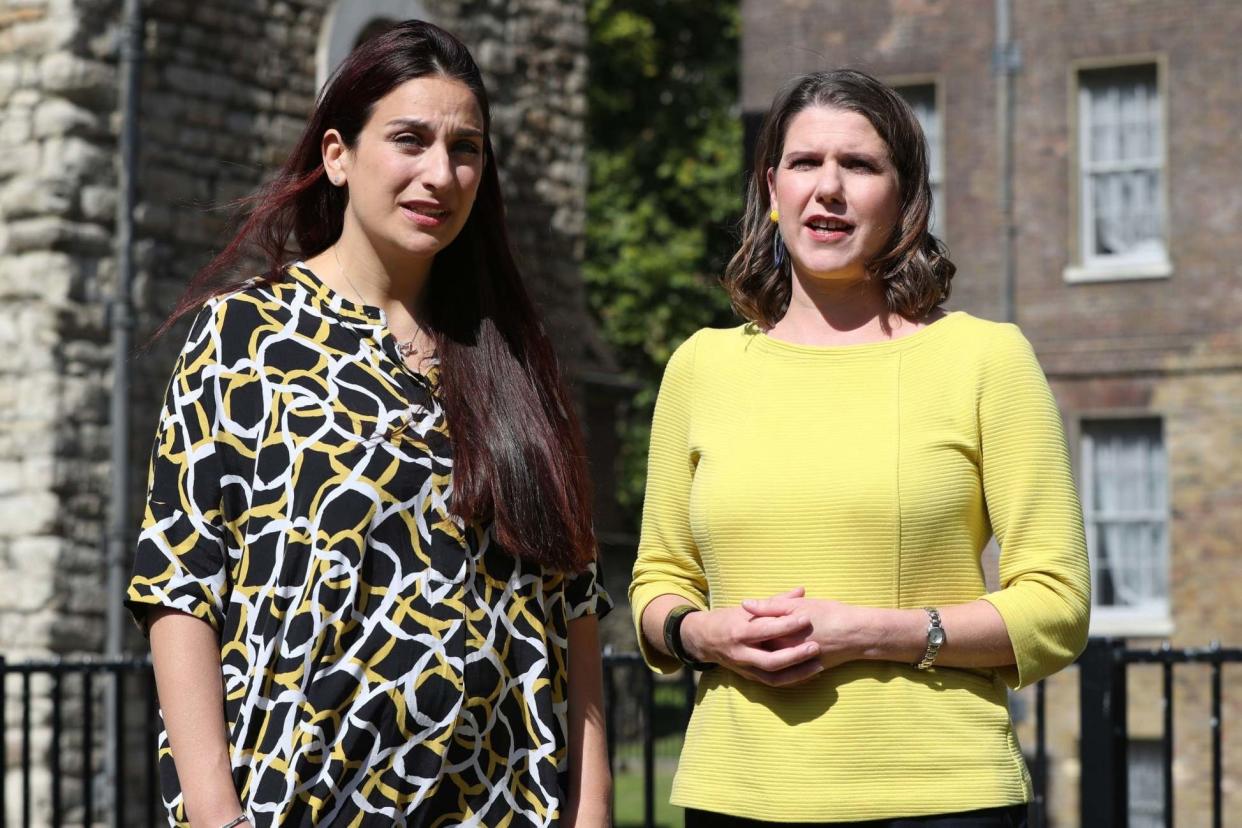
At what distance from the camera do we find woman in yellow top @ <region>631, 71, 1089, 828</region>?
9.39 ft

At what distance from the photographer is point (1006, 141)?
60.8 ft

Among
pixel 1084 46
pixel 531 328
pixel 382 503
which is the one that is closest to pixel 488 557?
pixel 382 503

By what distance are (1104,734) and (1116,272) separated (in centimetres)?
1384

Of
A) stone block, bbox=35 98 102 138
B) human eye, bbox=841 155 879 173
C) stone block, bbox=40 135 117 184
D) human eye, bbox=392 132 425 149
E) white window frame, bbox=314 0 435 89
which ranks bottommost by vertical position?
human eye, bbox=841 155 879 173

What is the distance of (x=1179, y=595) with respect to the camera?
1780 cm

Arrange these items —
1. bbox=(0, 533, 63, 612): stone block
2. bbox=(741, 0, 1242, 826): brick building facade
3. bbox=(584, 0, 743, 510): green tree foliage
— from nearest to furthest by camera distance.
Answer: bbox=(0, 533, 63, 612): stone block
bbox=(741, 0, 1242, 826): brick building facade
bbox=(584, 0, 743, 510): green tree foliage

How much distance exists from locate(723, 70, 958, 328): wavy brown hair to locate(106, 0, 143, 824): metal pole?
825 centimetres

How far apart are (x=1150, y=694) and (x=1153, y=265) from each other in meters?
4.17

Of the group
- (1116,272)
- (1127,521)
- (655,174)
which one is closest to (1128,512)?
(1127,521)

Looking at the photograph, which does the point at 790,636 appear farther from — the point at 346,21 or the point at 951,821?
the point at 346,21

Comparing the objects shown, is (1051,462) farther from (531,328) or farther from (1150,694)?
(1150,694)

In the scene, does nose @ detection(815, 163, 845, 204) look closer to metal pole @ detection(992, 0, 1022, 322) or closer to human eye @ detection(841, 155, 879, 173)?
human eye @ detection(841, 155, 879, 173)

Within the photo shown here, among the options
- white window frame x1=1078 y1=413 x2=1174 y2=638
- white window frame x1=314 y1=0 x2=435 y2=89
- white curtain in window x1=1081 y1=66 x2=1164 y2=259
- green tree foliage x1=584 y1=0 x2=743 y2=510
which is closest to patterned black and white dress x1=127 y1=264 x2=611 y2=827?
white window frame x1=314 y1=0 x2=435 y2=89

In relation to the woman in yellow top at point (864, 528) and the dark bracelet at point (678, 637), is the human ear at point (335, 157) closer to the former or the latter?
the woman in yellow top at point (864, 528)
